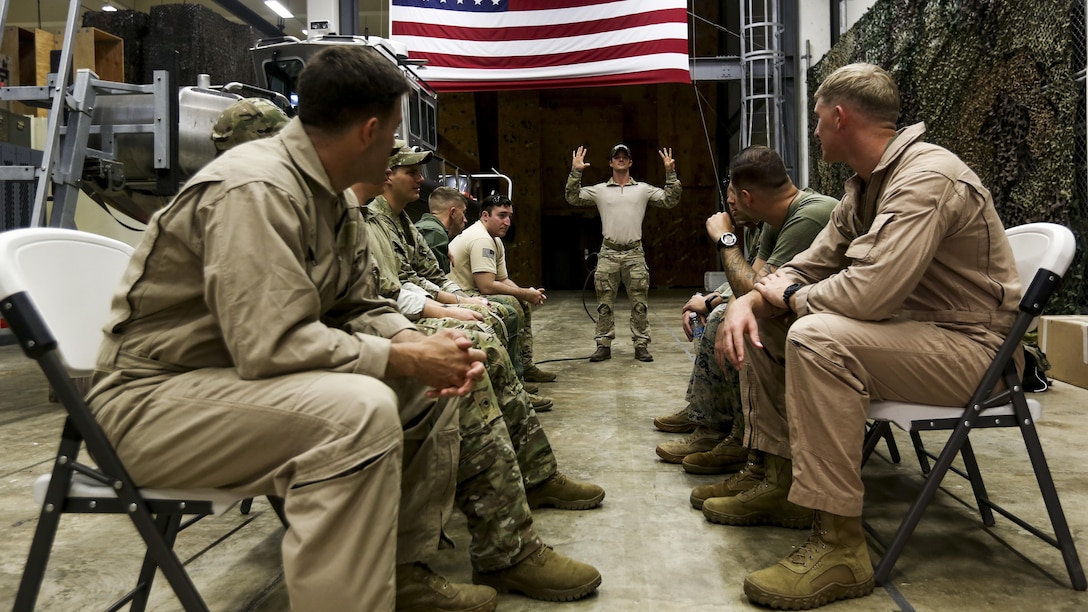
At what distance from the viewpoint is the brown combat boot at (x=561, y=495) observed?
227cm

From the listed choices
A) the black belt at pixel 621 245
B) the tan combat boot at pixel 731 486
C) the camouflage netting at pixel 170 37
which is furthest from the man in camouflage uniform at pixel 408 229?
the camouflage netting at pixel 170 37

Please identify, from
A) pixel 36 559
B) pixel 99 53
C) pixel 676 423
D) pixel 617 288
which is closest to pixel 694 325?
pixel 676 423

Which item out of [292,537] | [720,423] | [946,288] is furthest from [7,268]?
[720,423]

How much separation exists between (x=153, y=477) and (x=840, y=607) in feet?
4.60

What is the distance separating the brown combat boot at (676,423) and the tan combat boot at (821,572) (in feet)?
→ 5.02

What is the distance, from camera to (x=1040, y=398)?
12.3ft

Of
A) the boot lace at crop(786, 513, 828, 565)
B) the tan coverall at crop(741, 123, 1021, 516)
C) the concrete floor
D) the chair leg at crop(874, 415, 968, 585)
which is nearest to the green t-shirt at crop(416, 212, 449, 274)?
the concrete floor

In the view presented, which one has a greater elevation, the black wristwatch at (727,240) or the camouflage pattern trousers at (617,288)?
the black wristwatch at (727,240)

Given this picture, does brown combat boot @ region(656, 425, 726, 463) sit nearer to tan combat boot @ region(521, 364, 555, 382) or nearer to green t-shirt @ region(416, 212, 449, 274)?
green t-shirt @ region(416, 212, 449, 274)

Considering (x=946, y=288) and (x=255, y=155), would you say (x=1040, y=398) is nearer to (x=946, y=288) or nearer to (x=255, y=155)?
Answer: (x=946, y=288)

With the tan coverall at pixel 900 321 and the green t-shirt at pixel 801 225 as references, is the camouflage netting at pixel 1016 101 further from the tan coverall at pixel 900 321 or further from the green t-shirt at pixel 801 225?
the tan coverall at pixel 900 321

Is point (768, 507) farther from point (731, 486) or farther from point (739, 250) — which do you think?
point (739, 250)

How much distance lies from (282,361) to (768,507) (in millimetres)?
1510

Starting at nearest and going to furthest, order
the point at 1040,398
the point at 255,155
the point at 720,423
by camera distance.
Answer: the point at 255,155 < the point at 720,423 < the point at 1040,398
